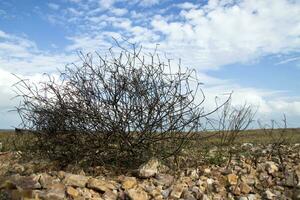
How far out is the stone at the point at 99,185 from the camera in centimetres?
559

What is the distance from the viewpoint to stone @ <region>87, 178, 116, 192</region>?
559 cm

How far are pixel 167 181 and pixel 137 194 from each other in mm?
627

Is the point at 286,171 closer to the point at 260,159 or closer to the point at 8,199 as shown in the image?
the point at 260,159

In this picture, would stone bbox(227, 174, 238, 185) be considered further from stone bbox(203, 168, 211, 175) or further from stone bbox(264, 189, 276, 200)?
stone bbox(264, 189, 276, 200)

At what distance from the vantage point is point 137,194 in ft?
18.2

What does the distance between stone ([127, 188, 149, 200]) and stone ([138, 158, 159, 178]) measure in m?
0.45

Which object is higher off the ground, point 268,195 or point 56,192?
point 56,192

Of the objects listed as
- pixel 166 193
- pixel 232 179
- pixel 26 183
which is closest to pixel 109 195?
pixel 166 193

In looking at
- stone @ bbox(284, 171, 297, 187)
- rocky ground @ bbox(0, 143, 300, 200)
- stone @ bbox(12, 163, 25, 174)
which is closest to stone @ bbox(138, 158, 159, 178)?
rocky ground @ bbox(0, 143, 300, 200)

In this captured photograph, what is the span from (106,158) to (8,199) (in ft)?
5.26

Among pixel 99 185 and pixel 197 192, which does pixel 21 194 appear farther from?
pixel 197 192

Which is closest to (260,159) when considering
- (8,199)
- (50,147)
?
(50,147)

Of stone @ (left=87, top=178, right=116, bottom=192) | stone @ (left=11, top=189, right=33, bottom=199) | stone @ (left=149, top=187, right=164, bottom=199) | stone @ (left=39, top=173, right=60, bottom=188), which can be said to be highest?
stone @ (left=39, top=173, right=60, bottom=188)

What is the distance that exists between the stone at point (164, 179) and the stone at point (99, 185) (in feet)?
2.04
